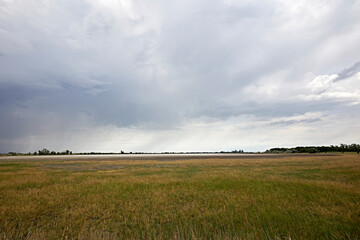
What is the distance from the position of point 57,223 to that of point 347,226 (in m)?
13.7

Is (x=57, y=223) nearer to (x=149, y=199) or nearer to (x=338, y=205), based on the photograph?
(x=149, y=199)

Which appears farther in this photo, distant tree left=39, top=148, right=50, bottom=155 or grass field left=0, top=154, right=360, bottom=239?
distant tree left=39, top=148, right=50, bottom=155

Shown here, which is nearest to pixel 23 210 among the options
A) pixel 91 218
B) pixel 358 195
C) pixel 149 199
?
pixel 91 218

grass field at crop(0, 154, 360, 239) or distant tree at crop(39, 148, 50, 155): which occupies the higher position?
distant tree at crop(39, 148, 50, 155)

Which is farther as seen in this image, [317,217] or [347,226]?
[317,217]

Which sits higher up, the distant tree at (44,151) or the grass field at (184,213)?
the distant tree at (44,151)

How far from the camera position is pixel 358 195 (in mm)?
13906

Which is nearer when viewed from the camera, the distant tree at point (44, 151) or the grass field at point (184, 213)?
the grass field at point (184, 213)

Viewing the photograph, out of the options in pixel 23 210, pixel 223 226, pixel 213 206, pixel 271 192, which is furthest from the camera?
pixel 271 192

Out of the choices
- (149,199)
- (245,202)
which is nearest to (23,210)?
(149,199)

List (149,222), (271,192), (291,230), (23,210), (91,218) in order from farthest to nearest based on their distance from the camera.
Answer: (271,192) → (23,210) → (91,218) → (149,222) → (291,230)

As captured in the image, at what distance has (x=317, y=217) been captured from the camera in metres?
9.84

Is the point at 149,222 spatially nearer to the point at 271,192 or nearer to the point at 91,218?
the point at 91,218

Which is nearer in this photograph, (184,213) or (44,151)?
Answer: (184,213)
